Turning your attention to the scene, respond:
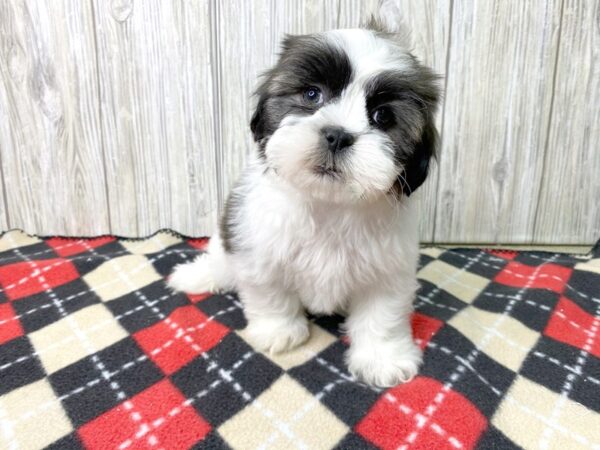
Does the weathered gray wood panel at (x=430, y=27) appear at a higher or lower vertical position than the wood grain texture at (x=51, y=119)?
higher

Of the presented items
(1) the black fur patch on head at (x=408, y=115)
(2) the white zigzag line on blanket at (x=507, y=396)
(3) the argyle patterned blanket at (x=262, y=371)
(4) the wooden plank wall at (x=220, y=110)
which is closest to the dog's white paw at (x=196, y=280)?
(3) the argyle patterned blanket at (x=262, y=371)

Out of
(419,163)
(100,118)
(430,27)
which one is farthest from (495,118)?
(100,118)

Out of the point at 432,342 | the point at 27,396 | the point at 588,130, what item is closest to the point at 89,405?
the point at 27,396

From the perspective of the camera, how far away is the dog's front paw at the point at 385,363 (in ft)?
4.46

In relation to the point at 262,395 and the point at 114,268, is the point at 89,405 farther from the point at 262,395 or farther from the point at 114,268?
the point at 114,268

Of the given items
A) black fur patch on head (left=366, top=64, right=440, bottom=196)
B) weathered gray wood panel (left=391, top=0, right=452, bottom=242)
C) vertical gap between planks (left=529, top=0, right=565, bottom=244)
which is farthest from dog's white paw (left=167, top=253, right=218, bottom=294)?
vertical gap between planks (left=529, top=0, right=565, bottom=244)

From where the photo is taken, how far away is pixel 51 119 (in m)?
2.13

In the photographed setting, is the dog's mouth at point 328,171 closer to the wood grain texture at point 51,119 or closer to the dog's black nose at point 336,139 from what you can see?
the dog's black nose at point 336,139

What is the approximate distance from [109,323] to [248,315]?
0.49m

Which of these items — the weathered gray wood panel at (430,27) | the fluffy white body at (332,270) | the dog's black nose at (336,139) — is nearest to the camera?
the dog's black nose at (336,139)

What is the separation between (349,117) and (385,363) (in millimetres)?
742

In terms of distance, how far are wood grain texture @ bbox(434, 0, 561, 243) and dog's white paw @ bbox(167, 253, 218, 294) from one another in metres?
1.18

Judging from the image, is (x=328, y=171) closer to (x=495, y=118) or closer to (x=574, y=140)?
(x=495, y=118)

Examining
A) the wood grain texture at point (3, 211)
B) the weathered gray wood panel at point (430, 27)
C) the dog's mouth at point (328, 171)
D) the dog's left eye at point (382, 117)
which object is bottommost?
the wood grain texture at point (3, 211)
